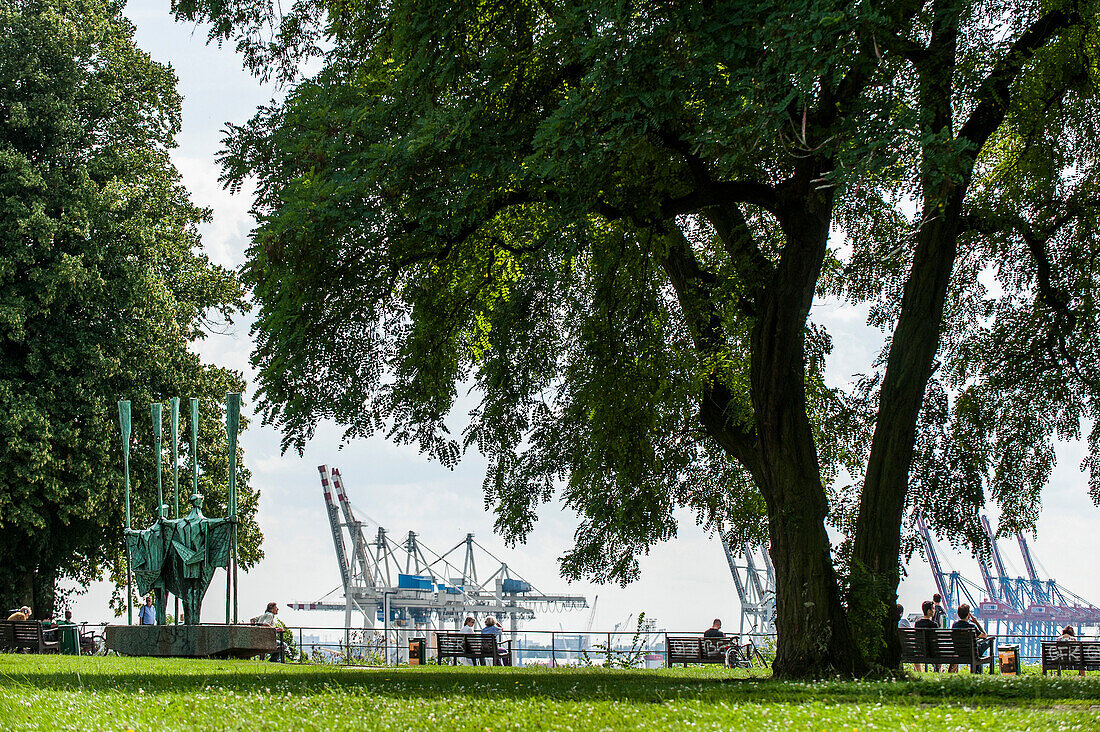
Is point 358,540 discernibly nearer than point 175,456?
No

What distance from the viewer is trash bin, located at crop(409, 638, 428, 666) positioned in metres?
20.6

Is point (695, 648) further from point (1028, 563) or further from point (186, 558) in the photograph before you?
point (1028, 563)

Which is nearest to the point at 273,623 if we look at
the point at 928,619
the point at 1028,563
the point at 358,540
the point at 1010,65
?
the point at 928,619

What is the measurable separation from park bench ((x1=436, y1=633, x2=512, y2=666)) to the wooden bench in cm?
305

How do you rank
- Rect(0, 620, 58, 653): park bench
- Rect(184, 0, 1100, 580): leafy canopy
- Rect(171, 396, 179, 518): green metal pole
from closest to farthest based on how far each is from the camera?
Rect(184, 0, 1100, 580): leafy canopy < Rect(171, 396, 179, 518): green metal pole < Rect(0, 620, 58, 653): park bench

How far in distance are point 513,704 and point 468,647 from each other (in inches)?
452

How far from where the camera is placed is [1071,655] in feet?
58.6

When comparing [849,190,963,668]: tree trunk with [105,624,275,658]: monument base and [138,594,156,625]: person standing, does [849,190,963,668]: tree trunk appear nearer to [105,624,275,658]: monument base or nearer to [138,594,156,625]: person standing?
[105,624,275,658]: monument base

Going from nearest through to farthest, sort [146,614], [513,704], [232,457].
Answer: [513,704], [232,457], [146,614]

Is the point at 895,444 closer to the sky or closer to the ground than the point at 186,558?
closer to the sky

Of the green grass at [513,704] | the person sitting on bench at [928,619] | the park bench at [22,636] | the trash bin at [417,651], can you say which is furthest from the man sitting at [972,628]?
the park bench at [22,636]

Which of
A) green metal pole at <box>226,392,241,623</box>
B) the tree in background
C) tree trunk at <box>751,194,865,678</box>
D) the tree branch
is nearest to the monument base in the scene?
green metal pole at <box>226,392,241,623</box>

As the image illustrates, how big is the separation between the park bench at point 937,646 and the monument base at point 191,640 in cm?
982

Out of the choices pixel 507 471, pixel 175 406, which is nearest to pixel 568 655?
pixel 507 471
